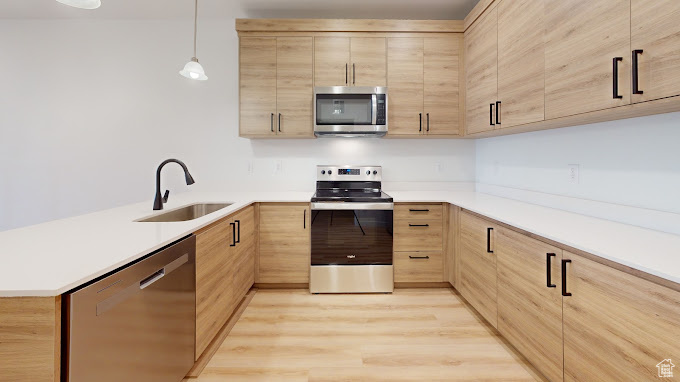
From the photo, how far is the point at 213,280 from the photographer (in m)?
1.93

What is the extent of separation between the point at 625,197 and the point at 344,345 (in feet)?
5.80

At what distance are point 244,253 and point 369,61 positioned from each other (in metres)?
2.02

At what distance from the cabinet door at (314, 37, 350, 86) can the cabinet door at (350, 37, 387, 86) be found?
6 cm

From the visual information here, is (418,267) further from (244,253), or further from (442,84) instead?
(442,84)

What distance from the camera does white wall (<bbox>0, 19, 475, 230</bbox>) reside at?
3.37 m

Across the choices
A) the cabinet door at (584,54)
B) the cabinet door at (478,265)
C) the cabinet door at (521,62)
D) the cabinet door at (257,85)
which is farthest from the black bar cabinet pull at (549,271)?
the cabinet door at (257,85)

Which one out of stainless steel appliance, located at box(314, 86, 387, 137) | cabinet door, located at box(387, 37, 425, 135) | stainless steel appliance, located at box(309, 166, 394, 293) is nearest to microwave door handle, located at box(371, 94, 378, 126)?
stainless steel appliance, located at box(314, 86, 387, 137)

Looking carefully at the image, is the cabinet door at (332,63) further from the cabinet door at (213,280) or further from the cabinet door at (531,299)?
the cabinet door at (531,299)

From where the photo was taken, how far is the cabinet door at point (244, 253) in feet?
7.86

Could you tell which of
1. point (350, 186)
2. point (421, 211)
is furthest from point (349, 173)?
point (421, 211)

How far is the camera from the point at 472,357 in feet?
6.31

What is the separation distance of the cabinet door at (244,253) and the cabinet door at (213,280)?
0.12 m

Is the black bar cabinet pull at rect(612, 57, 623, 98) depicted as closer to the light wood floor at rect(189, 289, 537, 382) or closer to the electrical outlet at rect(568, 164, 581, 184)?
the electrical outlet at rect(568, 164, 581, 184)

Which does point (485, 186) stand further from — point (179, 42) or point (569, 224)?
point (179, 42)
